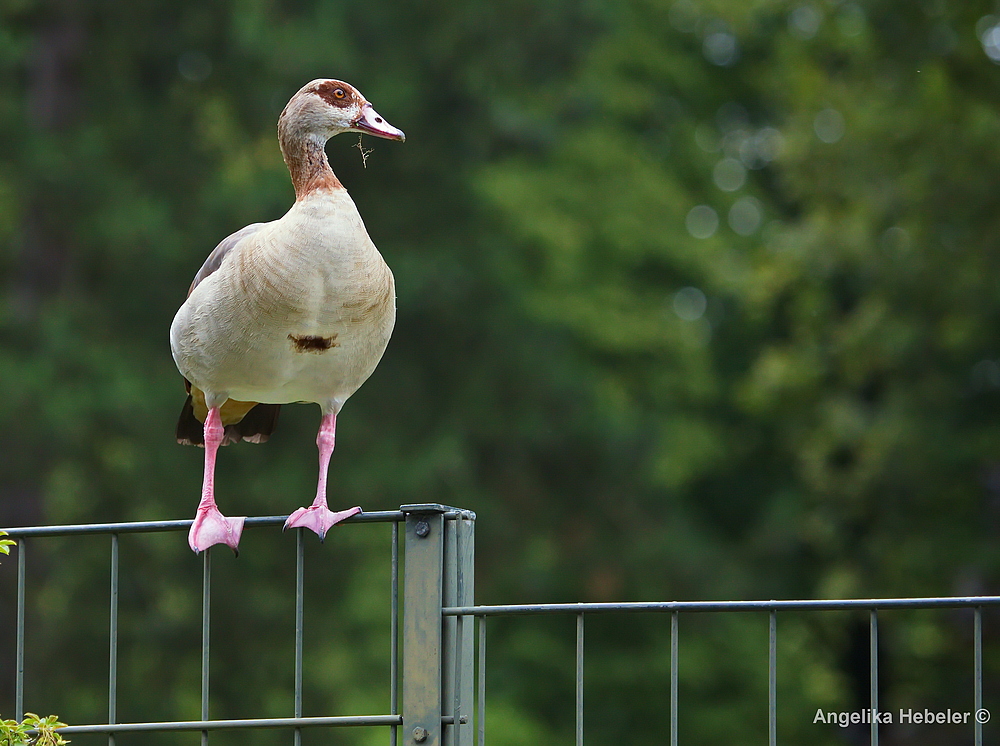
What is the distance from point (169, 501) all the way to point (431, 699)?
1044 centimetres

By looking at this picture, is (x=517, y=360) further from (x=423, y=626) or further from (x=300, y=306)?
(x=423, y=626)

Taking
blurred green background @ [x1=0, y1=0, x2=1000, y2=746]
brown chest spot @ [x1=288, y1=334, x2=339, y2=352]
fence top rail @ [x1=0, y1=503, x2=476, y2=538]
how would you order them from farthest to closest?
1. blurred green background @ [x1=0, y1=0, x2=1000, y2=746]
2. brown chest spot @ [x1=288, y1=334, x2=339, y2=352]
3. fence top rail @ [x1=0, y1=503, x2=476, y2=538]

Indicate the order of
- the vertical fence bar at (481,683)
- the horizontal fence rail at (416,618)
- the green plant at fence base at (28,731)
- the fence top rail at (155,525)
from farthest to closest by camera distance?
the fence top rail at (155,525) < the horizontal fence rail at (416,618) < the vertical fence bar at (481,683) < the green plant at fence base at (28,731)

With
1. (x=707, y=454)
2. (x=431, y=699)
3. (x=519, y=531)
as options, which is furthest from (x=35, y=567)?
(x=431, y=699)

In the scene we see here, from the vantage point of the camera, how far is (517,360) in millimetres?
15898

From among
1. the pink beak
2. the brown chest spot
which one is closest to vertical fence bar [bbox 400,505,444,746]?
the brown chest spot

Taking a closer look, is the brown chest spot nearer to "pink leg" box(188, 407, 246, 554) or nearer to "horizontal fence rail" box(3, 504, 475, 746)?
"pink leg" box(188, 407, 246, 554)

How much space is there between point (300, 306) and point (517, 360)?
1138 cm

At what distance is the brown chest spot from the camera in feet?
15.2

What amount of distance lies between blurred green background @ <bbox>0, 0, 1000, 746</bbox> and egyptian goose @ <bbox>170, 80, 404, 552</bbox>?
8.83 m

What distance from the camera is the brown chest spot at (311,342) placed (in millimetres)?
4633

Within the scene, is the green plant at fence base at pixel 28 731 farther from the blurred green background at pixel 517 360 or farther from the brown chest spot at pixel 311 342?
the blurred green background at pixel 517 360

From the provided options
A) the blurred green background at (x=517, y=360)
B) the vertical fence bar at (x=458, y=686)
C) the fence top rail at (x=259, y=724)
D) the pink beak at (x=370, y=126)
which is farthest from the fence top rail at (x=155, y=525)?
the blurred green background at (x=517, y=360)

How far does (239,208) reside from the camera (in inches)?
558
